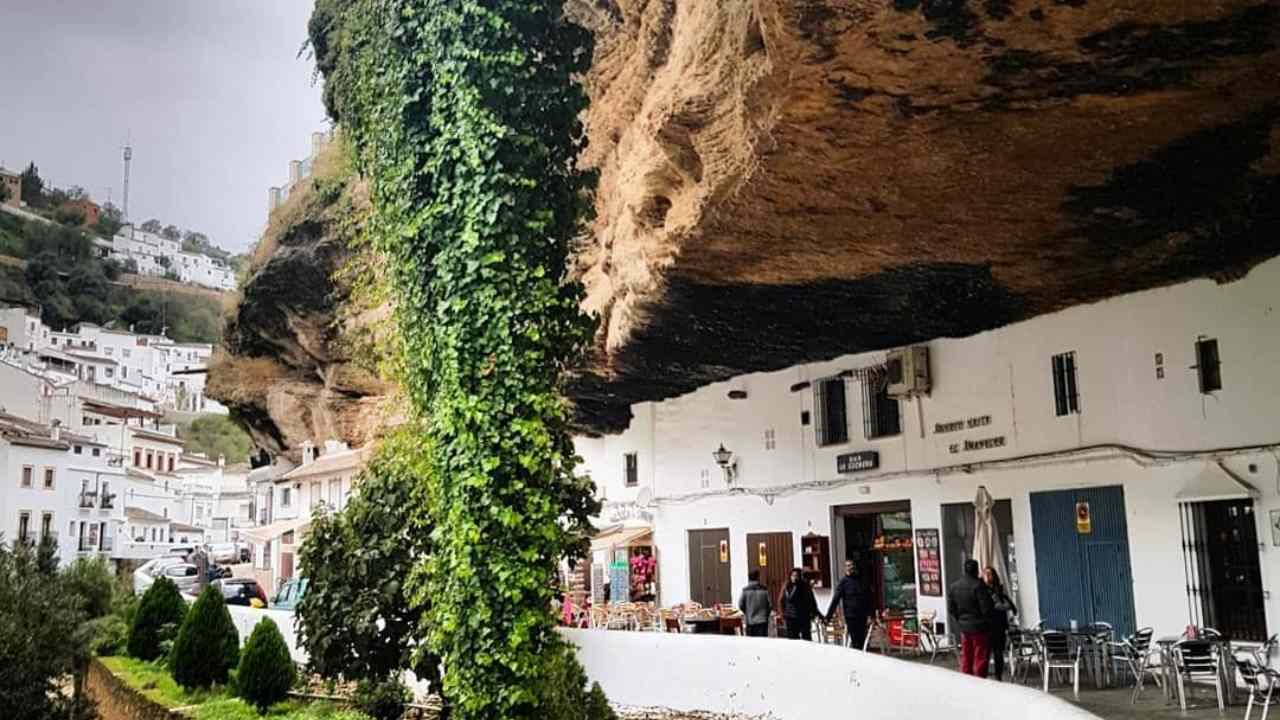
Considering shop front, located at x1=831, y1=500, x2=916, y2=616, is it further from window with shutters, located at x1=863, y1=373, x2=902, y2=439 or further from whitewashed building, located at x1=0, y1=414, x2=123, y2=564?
whitewashed building, located at x1=0, y1=414, x2=123, y2=564

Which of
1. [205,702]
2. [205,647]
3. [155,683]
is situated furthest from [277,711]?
[155,683]

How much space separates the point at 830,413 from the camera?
60.2 feet

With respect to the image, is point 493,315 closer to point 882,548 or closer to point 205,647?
point 205,647

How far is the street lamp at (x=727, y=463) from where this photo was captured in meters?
20.4

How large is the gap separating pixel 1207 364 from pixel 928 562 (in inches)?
214

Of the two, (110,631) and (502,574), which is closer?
(502,574)

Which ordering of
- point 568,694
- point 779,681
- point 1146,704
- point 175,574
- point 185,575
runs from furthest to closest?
point 185,575 < point 175,574 < point 779,681 < point 1146,704 < point 568,694

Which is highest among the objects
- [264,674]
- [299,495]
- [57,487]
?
[57,487]

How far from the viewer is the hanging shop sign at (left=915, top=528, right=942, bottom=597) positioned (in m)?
15.9

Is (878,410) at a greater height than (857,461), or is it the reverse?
(878,410)

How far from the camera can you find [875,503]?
56.6 ft

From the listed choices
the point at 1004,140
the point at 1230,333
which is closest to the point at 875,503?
the point at 1230,333

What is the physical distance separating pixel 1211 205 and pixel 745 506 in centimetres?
1115

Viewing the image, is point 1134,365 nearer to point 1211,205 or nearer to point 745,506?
point 1211,205
